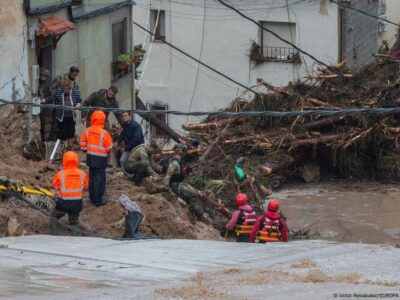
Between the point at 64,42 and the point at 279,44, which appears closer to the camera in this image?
the point at 64,42

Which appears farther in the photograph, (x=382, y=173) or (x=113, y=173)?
(x=382, y=173)

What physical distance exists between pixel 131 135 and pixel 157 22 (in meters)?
18.0

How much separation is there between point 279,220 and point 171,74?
2159cm

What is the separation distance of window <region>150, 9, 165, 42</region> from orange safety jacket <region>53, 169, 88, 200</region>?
2045cm

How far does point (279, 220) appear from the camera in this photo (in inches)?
594

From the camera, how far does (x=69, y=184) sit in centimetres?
1521

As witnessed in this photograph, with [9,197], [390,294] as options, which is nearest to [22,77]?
[9,197]

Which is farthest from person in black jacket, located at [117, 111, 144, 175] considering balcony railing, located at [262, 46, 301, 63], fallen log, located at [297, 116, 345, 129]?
balcony railing, located at [262, 46, 301, 63]

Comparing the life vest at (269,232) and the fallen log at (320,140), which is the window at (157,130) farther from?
the life vest at (269,232)

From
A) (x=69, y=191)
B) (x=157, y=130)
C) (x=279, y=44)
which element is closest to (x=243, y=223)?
(x=69, y=191)

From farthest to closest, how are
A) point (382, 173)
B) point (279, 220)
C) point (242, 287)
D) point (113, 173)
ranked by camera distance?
point (382, 173) < point (113, 173) < point (279, 220) < point (242, 287)

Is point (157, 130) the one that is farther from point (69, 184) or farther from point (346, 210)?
point (69, 184)

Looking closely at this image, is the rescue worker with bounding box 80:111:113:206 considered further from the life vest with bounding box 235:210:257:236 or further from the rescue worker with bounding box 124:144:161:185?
the life vest with bounding box 235:210:257:236

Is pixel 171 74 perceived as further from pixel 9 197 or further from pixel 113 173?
pixel 9 197
